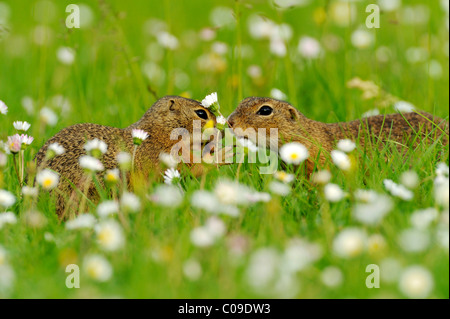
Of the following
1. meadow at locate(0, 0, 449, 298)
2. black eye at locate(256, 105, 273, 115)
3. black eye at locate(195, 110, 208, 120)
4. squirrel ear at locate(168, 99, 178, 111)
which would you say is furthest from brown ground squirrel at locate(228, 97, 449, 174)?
squirrel ear at locate(168, 99, 178, 111)

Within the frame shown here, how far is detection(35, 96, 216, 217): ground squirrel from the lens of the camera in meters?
4.80

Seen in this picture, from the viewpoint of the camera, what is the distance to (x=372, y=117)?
6.05 m

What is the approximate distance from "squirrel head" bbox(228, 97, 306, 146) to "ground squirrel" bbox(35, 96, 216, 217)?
0.27m

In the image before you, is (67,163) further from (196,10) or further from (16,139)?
(196,10)

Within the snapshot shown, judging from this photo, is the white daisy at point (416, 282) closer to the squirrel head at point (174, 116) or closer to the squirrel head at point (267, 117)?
the squirrel head at point (267, 117)

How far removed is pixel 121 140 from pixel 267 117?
1327mm

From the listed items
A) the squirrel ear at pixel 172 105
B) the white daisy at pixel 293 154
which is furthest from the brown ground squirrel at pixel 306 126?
the white daisy at pixel 293 154

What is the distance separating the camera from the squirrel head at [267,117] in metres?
5.68

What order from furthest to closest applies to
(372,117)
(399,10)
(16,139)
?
(399,10), (372,117), (16,139)

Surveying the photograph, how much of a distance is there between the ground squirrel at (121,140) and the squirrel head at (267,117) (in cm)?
27

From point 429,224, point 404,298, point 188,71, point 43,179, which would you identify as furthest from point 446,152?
point 188,71

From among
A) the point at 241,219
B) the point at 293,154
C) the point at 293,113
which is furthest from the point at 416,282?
the point at 293,113

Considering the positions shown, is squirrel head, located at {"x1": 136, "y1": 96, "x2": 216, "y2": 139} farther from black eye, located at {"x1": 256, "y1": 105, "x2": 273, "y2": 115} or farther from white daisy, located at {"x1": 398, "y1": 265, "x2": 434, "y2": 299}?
white daisy, located at {"x1": 398, "y1": 265, "x2": 434, "y2": 299}
